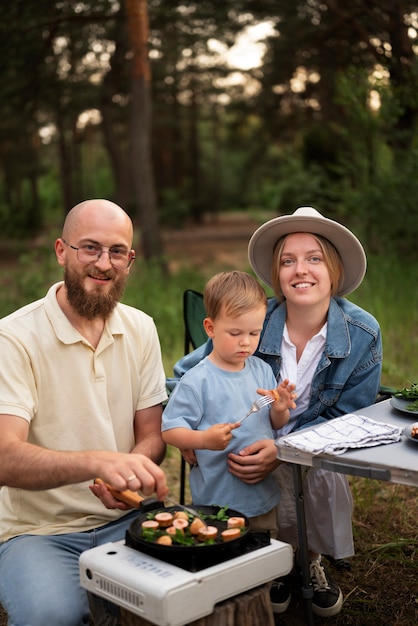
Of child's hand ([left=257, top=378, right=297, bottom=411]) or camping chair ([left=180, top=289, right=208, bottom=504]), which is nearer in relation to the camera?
child's hand ([left=257, top=378, right=297, bottom=411])

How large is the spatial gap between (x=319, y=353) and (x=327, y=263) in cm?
34

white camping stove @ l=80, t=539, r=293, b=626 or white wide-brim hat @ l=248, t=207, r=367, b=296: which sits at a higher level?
white wide-brim hat @ l=248, t=207, r=367, b=296

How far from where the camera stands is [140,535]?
2084 millimetres

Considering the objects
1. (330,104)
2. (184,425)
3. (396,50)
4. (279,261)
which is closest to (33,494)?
(184,425)

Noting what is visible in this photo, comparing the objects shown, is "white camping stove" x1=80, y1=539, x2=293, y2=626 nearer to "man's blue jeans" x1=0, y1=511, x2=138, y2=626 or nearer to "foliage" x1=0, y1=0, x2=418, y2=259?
"man's blue jeans" x1=0, y1=511, x2=138, y2=626

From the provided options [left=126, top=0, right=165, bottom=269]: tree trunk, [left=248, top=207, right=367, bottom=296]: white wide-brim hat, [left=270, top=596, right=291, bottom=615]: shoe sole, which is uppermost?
[left=126, top=0, right=165, bottom=269]: tree trunk

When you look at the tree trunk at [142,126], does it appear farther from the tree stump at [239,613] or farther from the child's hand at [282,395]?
the tree stump at [239,613]

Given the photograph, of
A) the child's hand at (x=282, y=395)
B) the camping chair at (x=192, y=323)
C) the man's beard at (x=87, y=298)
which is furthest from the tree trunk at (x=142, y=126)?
the child's hand at (x=282, y=395)

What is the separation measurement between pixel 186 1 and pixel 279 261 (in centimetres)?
1088

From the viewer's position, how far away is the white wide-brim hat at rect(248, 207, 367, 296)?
9.75ft

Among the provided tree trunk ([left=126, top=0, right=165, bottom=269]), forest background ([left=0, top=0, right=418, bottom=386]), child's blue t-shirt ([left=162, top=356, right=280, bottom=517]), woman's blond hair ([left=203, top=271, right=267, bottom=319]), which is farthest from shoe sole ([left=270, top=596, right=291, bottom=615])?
tree trunk ([left=126, top=0, right=165, bottom=269])

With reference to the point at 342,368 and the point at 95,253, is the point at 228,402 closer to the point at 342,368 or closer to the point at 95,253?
the point at 342,368

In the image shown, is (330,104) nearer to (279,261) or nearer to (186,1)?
(186,1)

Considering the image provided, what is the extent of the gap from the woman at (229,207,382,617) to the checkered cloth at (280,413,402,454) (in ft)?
1.34
